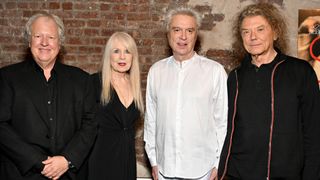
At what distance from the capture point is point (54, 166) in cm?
285

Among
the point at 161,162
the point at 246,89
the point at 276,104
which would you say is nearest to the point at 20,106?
the point at 161,162

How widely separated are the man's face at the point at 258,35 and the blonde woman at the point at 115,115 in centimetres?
104

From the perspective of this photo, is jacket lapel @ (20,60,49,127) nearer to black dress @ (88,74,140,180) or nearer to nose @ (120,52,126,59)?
black dress @ (88,74,140,180)

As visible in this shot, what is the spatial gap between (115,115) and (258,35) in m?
1.31

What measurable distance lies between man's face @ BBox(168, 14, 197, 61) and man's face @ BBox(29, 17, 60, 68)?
3.02 ft

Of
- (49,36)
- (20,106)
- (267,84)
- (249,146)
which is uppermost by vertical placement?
(49,36)

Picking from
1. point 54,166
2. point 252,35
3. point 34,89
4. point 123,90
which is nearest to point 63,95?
point 34,89

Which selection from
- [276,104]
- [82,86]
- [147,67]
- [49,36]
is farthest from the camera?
[147,67]

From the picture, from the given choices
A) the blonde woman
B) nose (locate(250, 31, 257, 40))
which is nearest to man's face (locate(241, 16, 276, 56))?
nose (locate(250, 31, 257, 40))

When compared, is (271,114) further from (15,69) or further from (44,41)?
(15,69)

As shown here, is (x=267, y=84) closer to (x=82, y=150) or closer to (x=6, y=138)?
(x=82, y=150)

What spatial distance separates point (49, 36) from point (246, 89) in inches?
58.2

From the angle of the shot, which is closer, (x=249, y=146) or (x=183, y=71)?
(x=249, y=146)

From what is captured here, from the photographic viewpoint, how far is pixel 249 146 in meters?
2.79
